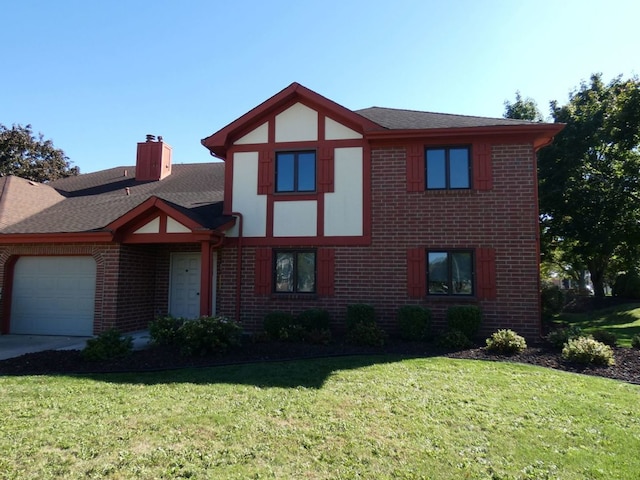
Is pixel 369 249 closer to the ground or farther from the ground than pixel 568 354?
farther from the ground

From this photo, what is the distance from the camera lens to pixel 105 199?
13883 mm

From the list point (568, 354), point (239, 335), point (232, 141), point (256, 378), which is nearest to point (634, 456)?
point (568, 354)

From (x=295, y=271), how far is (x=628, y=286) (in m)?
18.3

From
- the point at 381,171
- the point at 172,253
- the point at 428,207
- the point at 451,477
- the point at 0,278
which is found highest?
the point at 381,171

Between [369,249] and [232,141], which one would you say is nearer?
[369,249]

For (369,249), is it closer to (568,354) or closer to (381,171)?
(381,171)

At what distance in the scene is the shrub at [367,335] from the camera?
9070mm

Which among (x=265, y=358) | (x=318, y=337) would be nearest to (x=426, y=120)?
(x=318, y=337)

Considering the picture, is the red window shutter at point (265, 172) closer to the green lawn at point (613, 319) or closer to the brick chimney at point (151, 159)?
the brick chimney at point (151, 159)

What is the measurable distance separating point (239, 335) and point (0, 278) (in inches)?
300

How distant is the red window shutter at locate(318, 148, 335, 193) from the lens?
11.0 m

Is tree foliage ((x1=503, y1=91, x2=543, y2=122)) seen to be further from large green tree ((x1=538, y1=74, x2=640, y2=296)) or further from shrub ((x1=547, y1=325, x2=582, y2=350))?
shrub ((x1=547, y1=325, x2=582, y2=350))

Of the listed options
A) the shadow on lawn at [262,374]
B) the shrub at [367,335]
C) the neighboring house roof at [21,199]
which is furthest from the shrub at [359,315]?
the neighboring house roof at [21,199]

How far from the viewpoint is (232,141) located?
38.3 feet
